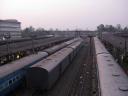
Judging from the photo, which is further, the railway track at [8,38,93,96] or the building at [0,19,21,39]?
the building at [0,19,21,39]

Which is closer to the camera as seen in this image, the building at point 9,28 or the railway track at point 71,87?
the railway track at point 71,87

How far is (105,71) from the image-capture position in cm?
1633

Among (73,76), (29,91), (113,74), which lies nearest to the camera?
(113,74)

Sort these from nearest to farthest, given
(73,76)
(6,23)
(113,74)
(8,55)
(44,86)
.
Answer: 1. (113,74)
2. (44,86)
3. (73,76)
4. (8,55)
5. (6,23)

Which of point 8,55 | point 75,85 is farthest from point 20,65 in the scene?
point 8,55

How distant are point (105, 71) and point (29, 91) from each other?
23.9ft

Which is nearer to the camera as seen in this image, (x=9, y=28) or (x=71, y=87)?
(x=71, y=87)

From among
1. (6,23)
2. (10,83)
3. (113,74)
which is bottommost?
(10,83)

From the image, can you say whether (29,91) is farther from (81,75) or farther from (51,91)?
(81,75)

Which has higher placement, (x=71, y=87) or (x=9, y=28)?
(x=9, y=28)

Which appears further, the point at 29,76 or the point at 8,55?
the point at 8,55

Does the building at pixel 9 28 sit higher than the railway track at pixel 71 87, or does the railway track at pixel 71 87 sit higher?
the building at pixel 9 28

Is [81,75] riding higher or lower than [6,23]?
lower

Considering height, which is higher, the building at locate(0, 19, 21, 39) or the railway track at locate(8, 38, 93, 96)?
the building at locate(0, 19, 21, 39)
